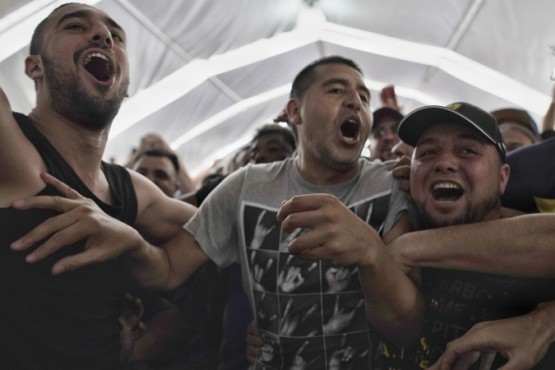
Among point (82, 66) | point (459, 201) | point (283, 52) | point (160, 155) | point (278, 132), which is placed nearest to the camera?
point (459, 201)

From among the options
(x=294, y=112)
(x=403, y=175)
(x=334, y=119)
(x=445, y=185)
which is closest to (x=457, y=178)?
(x=445, y=185)

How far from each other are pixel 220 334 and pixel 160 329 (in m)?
0.23

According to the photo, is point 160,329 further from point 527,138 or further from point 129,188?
point 527,138

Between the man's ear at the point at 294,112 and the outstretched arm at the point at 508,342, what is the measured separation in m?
0.86

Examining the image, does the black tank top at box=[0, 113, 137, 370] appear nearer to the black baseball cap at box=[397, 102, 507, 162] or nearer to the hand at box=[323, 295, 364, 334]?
the hand at box=[323, 295, 364, 334]

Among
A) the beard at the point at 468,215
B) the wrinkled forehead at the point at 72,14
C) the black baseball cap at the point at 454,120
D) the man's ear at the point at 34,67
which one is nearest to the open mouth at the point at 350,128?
the black baseball cap at the point at 454,120

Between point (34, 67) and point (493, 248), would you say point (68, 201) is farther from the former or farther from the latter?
point (493, 248)

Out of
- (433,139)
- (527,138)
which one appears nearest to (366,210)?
(433,139)

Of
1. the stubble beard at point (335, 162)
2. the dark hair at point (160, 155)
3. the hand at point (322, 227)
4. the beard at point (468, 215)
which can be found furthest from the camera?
the dark hair at point (160, 155)

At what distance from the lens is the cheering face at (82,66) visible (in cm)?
127

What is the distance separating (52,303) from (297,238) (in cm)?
59

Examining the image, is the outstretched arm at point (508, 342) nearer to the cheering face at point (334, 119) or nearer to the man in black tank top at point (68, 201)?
the cheering face at point (334, 119)

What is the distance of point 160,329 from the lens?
1.60 metres

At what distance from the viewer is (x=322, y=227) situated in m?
0.90
